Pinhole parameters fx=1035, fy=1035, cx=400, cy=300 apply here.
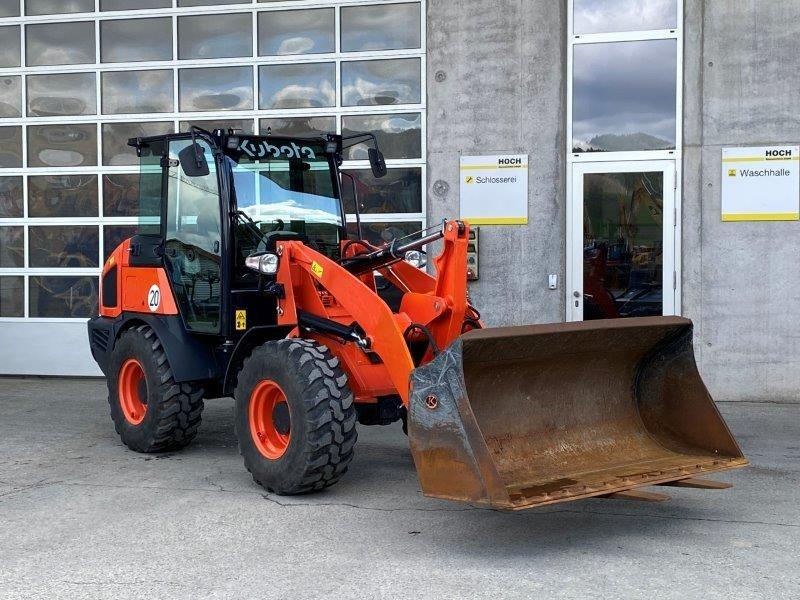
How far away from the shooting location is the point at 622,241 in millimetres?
10352

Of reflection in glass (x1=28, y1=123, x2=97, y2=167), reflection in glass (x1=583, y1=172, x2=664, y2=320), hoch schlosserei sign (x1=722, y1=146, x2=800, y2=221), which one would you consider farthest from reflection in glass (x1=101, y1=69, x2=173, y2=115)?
hoch schlosserei sign (x1=722, y1=146, x2=800, y2=221)

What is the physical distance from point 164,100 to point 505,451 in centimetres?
753

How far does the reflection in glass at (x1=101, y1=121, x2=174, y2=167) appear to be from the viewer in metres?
11.7

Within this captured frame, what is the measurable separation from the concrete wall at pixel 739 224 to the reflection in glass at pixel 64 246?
657 cm

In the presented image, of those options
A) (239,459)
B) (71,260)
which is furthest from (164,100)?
(239,459)

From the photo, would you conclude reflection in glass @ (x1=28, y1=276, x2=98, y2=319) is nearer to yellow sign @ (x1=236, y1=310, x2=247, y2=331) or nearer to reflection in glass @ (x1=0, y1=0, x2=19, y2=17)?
reflection in glass @ (x1=0, y1=0, x2=19, y2=17)

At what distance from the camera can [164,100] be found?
38.3ft

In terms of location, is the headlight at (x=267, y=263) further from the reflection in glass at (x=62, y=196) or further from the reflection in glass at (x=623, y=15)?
the reflection in glass at (x=62, y=196)

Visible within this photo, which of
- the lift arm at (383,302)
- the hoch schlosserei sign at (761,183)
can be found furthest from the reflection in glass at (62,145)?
the hoch schlosserei sign at (761,183)

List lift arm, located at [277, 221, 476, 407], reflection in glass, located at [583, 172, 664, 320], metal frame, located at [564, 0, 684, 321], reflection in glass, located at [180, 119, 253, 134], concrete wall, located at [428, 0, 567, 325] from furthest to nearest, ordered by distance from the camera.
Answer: reflection in glass, located at [180, 119, 253, 134] → concrete wall, located at [428, 0, 567, 325] → reflection in glass, located at [583, 172, 664, 320] → metal frame, located at [564, 0, 684, 321] → lift arm, located at [277, 221, 476, 407]

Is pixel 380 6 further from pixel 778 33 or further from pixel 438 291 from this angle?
pixel 438 291

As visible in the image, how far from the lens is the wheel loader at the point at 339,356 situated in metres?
5.38

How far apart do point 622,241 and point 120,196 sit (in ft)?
18.4

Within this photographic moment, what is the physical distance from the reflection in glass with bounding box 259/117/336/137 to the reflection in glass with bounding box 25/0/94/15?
8.39 feet
